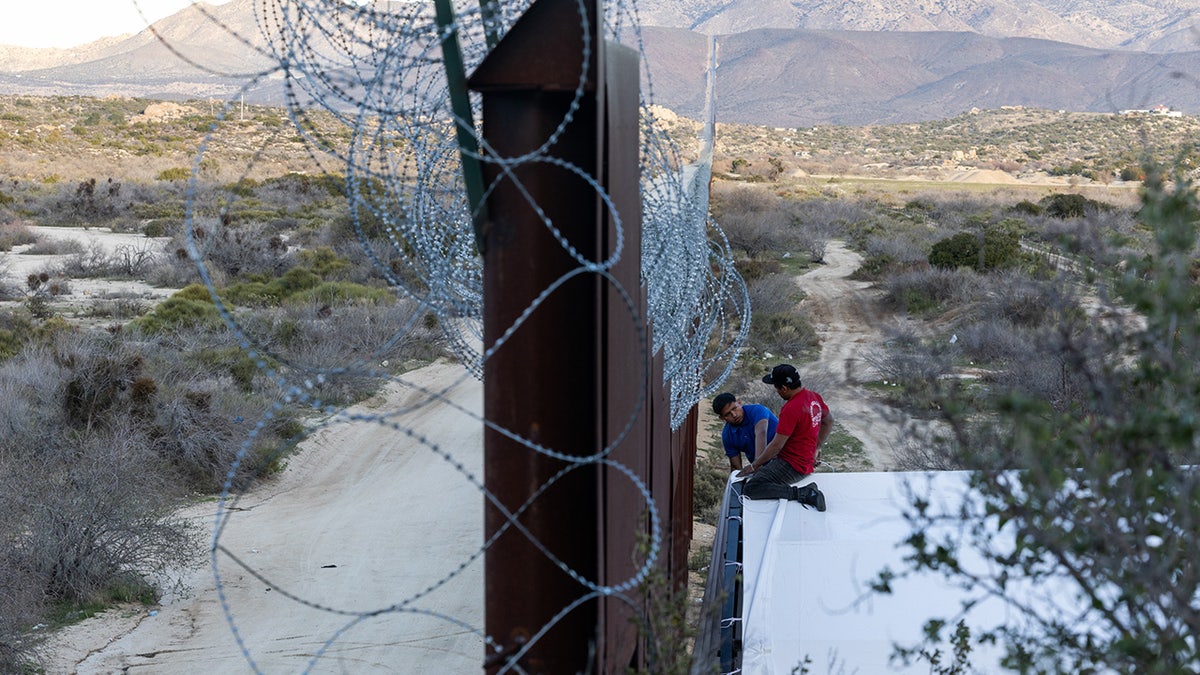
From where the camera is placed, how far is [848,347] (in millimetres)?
18219

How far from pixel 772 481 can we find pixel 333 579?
132 inches

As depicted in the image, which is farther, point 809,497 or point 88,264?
point 88,264

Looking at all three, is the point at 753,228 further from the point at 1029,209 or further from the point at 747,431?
the point at 747,431

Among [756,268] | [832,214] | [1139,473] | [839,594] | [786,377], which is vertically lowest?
[832,214]

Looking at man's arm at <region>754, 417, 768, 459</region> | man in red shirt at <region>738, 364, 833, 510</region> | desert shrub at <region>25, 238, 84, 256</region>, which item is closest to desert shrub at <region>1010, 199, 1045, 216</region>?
desert shrub at <region>25, 238, 84, 256</region>

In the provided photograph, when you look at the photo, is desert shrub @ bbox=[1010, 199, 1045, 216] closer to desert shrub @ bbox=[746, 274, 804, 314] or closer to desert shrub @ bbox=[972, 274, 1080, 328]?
desert shrub @ bbox=[746, 274, 804, 314]

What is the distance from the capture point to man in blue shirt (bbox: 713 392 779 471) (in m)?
8.20

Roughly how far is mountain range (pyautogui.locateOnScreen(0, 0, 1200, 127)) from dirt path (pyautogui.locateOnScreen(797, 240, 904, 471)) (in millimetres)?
72623

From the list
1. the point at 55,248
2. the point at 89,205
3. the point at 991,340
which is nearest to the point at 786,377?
the point at 991,340

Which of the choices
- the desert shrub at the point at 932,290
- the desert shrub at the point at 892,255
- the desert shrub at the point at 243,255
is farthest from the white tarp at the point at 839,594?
the desert shrub at the point at 243,255

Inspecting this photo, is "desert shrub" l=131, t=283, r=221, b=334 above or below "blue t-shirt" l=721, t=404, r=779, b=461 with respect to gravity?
below

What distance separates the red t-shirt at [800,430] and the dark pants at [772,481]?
0.10m

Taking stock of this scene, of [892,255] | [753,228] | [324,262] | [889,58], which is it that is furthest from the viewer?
[889,58]

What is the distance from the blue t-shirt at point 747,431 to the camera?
27.6 feet
